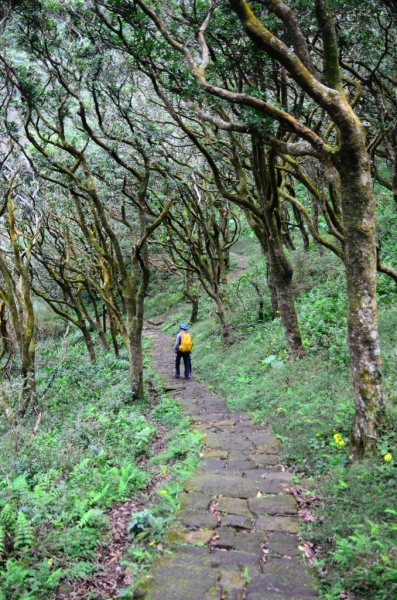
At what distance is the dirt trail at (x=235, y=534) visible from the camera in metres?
3.84

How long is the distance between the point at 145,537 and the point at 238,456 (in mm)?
2338

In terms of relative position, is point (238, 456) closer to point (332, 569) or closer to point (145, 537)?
point (145, 537)

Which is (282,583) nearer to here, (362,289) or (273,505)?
(273,505)

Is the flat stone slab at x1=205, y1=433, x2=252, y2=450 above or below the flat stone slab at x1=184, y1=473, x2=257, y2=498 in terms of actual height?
above

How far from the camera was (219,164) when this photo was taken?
16.1 metres

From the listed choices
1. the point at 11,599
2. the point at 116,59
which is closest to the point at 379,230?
the point at 116,59

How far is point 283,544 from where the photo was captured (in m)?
4.47

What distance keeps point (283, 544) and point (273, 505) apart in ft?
2.31

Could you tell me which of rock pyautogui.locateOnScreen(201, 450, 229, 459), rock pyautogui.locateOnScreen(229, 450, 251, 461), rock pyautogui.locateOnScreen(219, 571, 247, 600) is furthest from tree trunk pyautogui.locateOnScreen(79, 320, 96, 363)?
rock pyautogui.locateOnScreen(219, 571, 247, 600)

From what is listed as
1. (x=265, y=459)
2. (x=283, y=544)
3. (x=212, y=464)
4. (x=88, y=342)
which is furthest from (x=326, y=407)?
(x=88, y=342)

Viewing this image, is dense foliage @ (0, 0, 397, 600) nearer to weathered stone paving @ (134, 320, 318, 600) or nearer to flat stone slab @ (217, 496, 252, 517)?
weathered stone paving @ (134, 320, 318, 600)

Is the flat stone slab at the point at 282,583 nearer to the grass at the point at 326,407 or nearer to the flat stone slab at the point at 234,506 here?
the grass at the point at 326,407

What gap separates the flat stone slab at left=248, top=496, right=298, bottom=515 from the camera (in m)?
5.05

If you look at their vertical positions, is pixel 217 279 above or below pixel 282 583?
above
